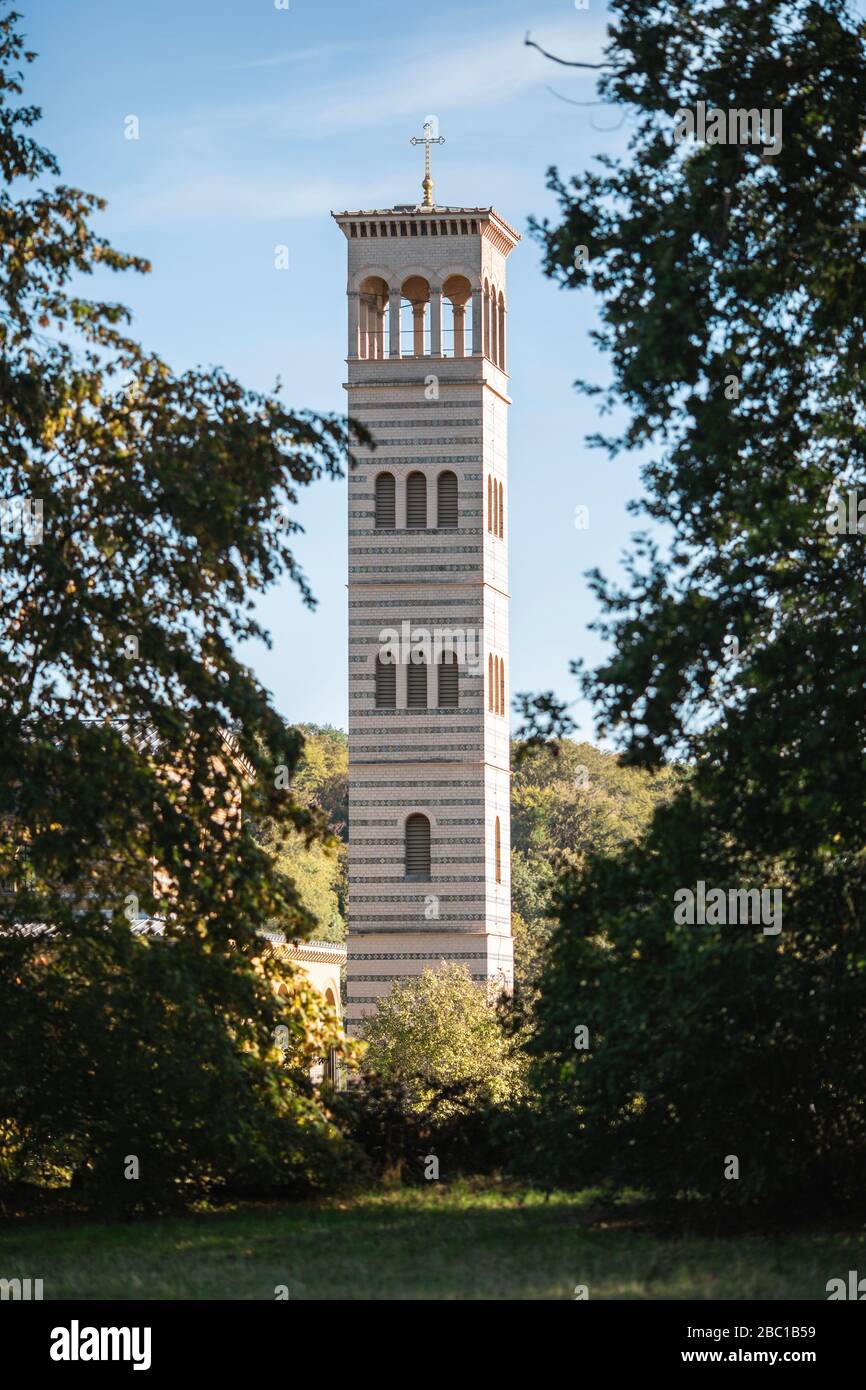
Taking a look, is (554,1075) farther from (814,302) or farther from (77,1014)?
(814,302)

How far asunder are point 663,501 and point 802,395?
4.58 feet

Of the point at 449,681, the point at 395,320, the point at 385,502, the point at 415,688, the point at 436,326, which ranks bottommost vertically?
the point at 415,688

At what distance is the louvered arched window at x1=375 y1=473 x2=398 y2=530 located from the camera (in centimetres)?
5106

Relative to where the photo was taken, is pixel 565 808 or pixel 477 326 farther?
pixel 565 808

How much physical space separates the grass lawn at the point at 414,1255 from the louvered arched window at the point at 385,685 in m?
32.5

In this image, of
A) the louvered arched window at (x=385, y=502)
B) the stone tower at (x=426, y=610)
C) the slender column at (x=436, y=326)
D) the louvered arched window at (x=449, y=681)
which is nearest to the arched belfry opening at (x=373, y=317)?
the stone tower at (x=426, y=610)

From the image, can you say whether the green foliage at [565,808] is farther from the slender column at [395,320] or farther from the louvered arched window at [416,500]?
the slender column at [395,320]

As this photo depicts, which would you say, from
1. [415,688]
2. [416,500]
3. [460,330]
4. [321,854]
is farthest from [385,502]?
[321,854]

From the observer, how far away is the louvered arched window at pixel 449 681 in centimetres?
5072

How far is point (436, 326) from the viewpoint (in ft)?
171

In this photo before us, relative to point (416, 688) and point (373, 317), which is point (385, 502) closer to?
point (416, 688)

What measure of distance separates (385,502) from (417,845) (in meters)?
9.43

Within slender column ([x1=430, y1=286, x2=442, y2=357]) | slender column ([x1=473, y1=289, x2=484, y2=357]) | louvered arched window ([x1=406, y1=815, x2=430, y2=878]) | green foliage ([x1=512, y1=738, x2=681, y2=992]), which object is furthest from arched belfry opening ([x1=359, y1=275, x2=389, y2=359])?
green foliage ([x1=512, y1=738, x2=681, y2=992])

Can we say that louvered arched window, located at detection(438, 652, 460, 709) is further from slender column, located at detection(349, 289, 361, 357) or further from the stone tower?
slender column, located at detection(349, 289, 361, 357)
